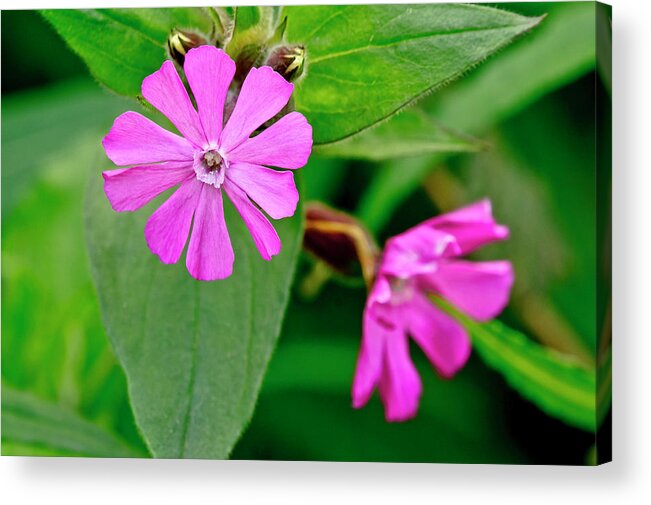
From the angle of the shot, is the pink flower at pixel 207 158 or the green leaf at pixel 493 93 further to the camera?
the green leaf at pixel 493 93

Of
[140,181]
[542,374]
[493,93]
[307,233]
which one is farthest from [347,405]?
[140,181]

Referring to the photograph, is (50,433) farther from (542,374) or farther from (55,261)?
(542,374)

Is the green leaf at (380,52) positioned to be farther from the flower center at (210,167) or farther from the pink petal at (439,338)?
the pink petal at (439,338)

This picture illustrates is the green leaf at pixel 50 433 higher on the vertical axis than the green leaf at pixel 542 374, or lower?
lower

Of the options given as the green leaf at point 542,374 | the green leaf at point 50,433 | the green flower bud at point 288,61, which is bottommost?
the green leaf at point 50,433

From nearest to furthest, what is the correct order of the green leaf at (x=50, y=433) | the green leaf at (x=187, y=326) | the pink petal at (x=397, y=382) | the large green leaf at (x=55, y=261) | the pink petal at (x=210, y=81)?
1. the pink petal at (x=210, y=81)
2. the green leaf at (x=187, y=326)
3. the pink petal at (x=397, y=382)
4. the green leaf at (x=50, y=433)
5. the large green leaf at (x=55, y=261)

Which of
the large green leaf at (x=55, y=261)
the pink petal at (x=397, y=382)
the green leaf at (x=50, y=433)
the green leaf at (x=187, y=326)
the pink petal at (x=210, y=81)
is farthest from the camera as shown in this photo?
the large green leaf at (x=55, y=261)

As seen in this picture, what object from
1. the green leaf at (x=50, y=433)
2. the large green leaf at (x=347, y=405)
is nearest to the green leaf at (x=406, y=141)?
the large green leaf at (x=347, y=405)
